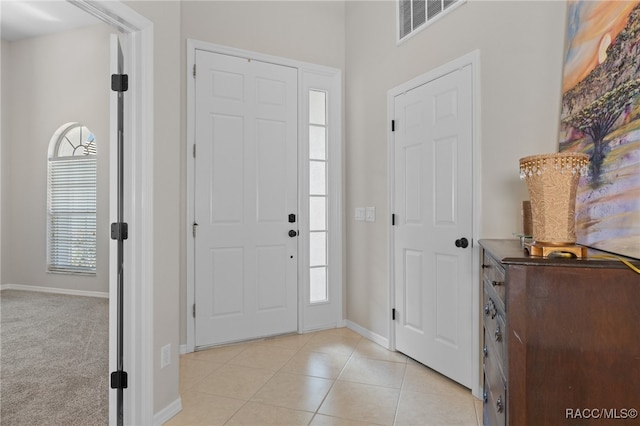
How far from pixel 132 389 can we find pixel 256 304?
59.6 inches

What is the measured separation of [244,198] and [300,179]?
576 millimetres

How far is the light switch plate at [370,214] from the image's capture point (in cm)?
337

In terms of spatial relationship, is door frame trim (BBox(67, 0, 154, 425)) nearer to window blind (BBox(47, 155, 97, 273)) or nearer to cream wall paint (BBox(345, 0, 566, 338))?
window blind (BBox(47, 155, 97, 273))

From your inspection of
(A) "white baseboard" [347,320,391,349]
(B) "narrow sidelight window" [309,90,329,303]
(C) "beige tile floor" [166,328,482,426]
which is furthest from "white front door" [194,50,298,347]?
(A) "white baseboard" [347,320,391,349]

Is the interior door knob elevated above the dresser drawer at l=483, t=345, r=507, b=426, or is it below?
above

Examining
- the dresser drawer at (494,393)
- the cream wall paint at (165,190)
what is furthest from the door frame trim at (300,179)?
the dresser drawer at (494,393)

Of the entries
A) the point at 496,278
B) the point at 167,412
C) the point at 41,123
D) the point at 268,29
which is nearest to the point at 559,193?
the point at 496,278

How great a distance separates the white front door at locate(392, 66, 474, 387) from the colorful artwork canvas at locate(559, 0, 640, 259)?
73 cm

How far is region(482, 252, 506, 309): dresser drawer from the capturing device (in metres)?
1.26

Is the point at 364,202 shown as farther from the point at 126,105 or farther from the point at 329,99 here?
the point at 126,105

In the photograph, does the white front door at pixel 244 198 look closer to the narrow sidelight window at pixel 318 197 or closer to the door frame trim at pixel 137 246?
the narrow sidelight window at pixel 318 197

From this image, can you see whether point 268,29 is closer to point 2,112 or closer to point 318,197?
point 318,197

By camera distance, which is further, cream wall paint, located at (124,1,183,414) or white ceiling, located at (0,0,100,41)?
cream wall paint, located at (124,1,183,414)

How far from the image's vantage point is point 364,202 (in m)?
3.52
